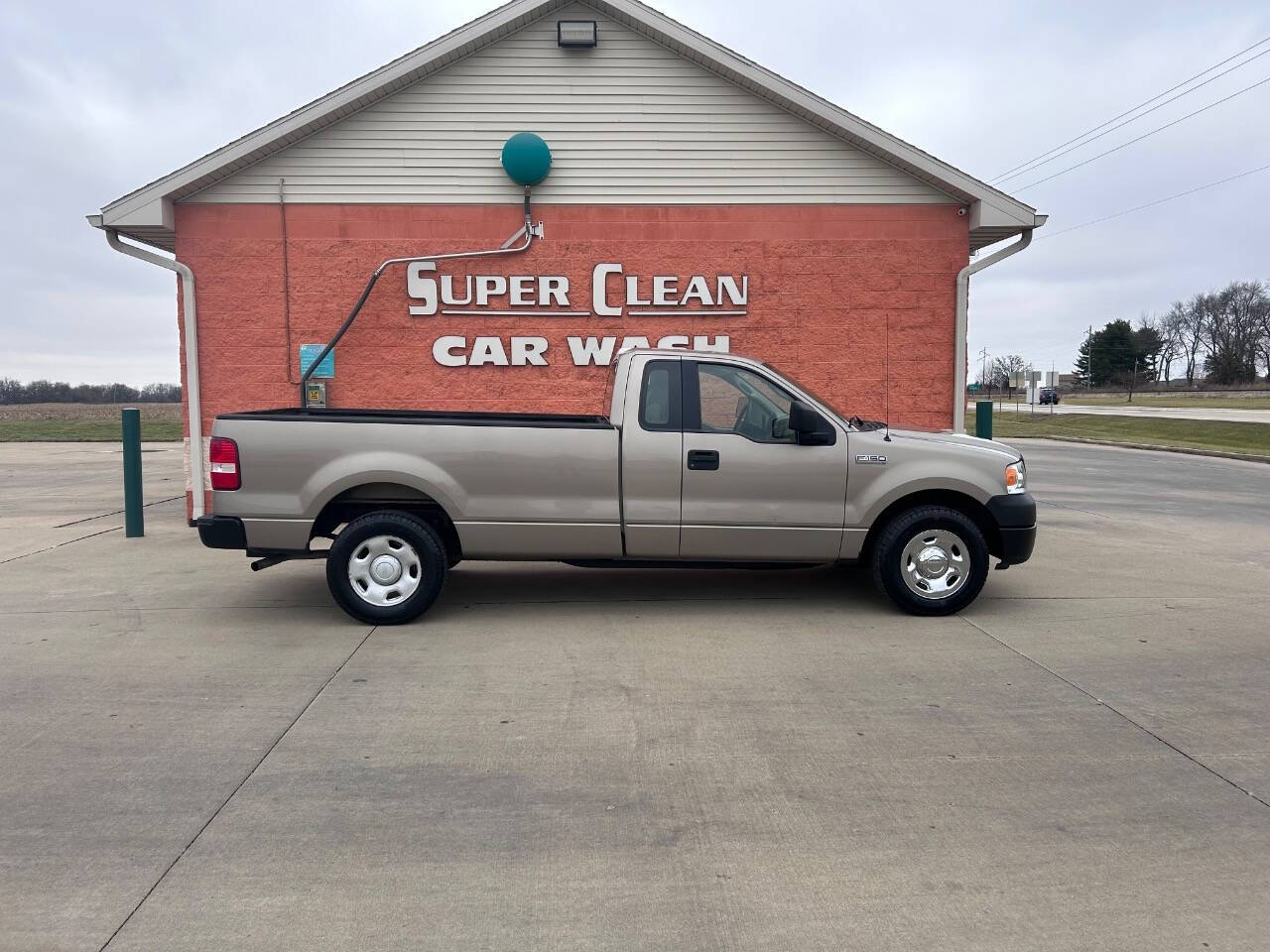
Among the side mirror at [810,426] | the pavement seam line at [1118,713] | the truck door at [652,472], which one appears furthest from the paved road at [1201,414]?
the truck door at [652,472]

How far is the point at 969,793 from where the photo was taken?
4066 mm

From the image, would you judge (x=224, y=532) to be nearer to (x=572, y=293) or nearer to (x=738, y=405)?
(x=738, y=405)

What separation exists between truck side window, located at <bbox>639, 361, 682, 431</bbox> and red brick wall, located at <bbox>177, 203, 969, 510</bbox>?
446 centimetres

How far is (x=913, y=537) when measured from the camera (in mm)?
6957

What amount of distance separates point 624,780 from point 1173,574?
659 centimetres

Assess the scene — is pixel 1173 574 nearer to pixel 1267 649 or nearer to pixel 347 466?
pixel 1267 649

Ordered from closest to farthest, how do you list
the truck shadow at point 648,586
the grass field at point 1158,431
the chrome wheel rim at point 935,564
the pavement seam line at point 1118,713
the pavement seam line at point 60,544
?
the pavement seam line at point 1118,713, the chrome wheel rim at point 935,564, the truck shadow at point 648,586, the pavement seam line at point 60,544, the grass field at point 1158,431

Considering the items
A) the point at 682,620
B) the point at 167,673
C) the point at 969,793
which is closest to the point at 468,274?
the point at 682,620

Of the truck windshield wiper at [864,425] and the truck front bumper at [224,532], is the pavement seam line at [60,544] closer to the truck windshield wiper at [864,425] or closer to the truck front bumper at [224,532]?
the truck front bumper at [224,532]

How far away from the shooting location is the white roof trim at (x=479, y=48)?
10750mm

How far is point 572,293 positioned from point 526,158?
1.56m

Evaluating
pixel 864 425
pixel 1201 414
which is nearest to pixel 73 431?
pixel 864 425

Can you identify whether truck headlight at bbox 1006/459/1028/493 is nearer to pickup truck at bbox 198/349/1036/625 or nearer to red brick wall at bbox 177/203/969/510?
pickup truck at bbox 198/349/1036/625

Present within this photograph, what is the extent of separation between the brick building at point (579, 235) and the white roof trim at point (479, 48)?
0.13 ft
